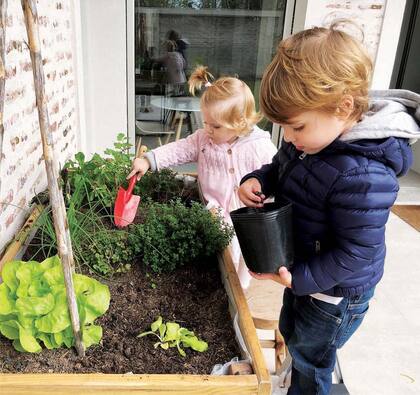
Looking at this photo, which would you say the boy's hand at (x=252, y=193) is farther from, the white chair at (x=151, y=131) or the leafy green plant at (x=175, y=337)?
the white chair at (x=151, y=131)

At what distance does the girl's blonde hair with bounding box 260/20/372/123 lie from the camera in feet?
2.76

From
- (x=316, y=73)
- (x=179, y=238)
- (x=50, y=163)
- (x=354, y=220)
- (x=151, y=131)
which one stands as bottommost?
(x=151, y=131)

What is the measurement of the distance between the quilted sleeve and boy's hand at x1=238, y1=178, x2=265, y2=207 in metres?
0.26

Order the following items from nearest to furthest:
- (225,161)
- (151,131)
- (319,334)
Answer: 1. (319,334)
2. (225,161)
3. (151,131)

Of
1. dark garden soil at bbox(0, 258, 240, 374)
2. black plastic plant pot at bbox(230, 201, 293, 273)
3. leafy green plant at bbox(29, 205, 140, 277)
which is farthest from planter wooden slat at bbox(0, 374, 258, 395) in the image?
leafy green plant at bbox(29, 205, 140, 277)

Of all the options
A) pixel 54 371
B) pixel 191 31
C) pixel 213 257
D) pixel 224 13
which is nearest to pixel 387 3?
pixel 224 13

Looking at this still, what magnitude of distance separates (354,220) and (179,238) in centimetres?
59

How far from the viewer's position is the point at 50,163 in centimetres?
78

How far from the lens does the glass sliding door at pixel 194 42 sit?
10.2 feet

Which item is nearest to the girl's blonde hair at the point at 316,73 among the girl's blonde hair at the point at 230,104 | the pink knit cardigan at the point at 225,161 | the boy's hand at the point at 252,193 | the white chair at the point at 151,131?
the boy's hand at the point at 252,193

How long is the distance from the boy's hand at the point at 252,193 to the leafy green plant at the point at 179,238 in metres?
0.16

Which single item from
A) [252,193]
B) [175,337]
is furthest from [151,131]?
[175,337]

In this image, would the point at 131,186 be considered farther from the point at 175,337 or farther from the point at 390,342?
the point at 390,342

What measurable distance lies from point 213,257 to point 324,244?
0.45 m
